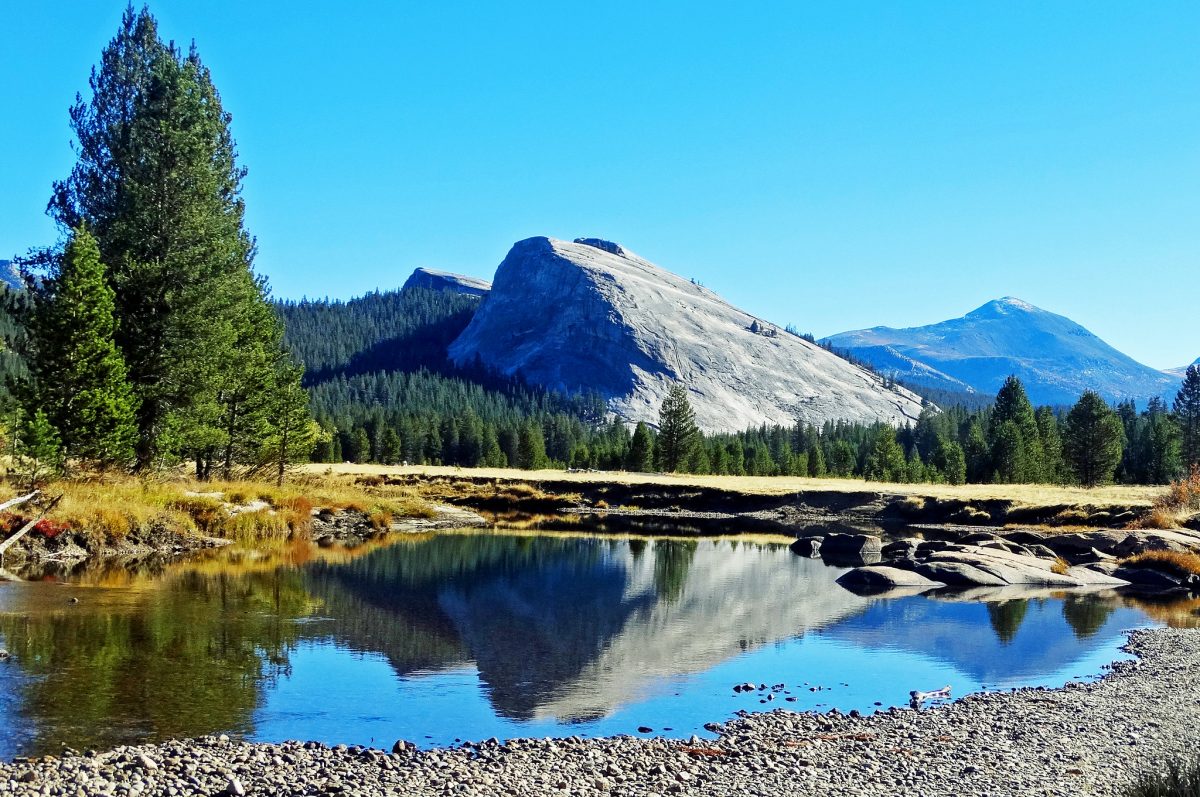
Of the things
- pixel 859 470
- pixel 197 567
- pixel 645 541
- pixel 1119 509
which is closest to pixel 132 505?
pixel 197 567

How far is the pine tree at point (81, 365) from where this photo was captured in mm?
37656

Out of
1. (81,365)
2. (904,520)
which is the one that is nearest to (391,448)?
(904,520)

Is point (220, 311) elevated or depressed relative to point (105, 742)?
elevated

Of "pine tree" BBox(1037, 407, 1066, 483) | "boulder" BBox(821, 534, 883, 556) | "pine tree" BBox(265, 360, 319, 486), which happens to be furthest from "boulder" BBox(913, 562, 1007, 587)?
"pine tree" BBox(1037, 407, 1066, 483)

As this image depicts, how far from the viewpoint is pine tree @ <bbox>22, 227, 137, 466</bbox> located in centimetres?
3766

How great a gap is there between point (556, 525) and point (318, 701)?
51.4m

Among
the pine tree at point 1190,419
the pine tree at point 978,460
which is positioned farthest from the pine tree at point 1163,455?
the pine tree at point 978,460

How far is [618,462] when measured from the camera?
14200cm

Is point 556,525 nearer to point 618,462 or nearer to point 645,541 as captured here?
point 645,541

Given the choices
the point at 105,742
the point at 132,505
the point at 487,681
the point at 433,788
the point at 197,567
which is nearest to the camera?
the point at 433,788

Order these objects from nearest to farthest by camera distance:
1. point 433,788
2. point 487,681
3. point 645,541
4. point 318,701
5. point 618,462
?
point 433,788, point 318,701, point 487,681, point 645,541, point 618,462

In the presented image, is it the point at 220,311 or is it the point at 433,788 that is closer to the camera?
the point at 433,788

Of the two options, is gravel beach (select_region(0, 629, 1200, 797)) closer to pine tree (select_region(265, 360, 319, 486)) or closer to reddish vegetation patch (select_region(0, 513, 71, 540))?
reddish vegetation patch (select_region(0, 513, 71, 540))

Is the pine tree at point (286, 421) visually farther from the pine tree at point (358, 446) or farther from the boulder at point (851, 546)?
the pine tree at point (358, 446)
